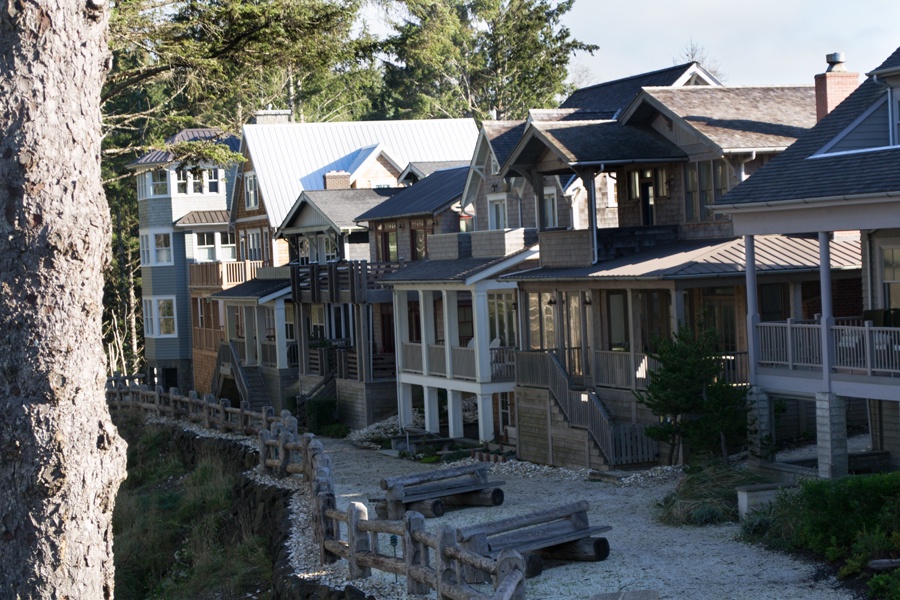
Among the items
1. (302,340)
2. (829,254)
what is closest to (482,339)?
(829,254)

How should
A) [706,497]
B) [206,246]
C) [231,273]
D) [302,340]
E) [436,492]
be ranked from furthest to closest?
[206,246] < [231,273] < [302,340] < [436,492] < [706,497]

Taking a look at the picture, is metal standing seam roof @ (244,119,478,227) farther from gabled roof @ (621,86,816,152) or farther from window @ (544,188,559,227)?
gabled roof @ (621,86,816,152)

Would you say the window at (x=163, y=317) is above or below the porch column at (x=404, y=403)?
above

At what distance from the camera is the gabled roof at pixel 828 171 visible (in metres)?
19.9

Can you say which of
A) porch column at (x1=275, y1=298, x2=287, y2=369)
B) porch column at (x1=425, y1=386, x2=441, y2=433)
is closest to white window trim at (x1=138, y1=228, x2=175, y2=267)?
porch column at (x1=275, y1=298, x2=287, y2=369)

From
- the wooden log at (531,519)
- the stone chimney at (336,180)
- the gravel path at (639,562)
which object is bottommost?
the gravel path at (639,562)

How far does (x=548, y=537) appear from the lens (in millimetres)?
16000

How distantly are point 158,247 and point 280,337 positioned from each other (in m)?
12.4

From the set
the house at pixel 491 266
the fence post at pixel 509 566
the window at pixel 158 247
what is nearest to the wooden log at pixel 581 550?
the fence post at pixel 509 566

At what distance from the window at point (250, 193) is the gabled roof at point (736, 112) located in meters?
23.8

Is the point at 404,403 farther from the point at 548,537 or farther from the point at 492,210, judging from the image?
the point at 548,537

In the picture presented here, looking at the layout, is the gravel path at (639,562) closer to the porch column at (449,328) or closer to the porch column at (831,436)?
the porch column at (831,436)

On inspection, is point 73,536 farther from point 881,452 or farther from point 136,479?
point 136,479

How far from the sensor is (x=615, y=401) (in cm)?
2603
